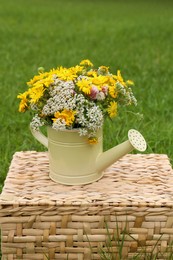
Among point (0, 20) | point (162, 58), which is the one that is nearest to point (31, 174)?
point (162, 58)

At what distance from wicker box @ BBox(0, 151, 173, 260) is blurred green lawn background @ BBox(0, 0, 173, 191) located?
83 centimetres

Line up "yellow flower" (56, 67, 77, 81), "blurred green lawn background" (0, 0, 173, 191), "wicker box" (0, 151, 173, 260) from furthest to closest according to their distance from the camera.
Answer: "blurred green lawn background" (0, 0, 173, 191)
"yellow flower" (56, 67, 77, 81)
"wicker box" (0, 151, 173, 260)

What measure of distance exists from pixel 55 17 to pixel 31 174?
6.68 meters

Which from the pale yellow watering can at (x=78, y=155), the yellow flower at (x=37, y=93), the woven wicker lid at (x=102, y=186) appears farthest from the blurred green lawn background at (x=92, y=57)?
the yellow flower at (x=37, y=93)

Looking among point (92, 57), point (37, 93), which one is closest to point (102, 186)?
point (37, 93)

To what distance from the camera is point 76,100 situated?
1968mm

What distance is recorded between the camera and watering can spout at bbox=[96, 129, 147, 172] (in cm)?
205

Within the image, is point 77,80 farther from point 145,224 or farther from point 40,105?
point 145,224

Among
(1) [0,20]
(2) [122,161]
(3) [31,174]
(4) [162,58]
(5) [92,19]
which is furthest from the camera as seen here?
(5) [92,19]

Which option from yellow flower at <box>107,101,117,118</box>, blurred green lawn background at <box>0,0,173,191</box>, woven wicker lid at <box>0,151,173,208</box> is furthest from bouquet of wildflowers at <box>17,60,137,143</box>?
blurred green lawn background at <box>0,0,173,191</box>

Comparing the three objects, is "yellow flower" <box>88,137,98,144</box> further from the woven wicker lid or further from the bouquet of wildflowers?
the woven wicker lid

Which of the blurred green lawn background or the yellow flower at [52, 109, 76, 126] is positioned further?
the blurred green lawn background

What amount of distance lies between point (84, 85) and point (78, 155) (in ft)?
0.92

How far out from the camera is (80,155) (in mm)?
2051
